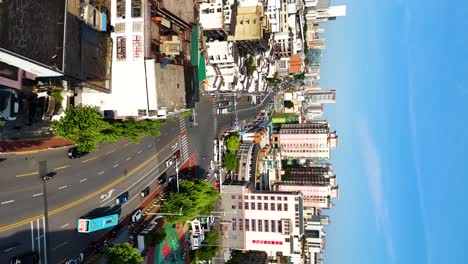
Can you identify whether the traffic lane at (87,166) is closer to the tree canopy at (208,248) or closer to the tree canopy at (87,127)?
the tree canopy at (87,127)

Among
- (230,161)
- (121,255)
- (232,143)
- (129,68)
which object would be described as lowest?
(121,255)

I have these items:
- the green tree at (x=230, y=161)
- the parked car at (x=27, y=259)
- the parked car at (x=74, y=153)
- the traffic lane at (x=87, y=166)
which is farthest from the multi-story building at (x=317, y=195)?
the parked car at (x=27, y=259)

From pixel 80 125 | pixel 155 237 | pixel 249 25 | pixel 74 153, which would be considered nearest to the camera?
pixel 80 125

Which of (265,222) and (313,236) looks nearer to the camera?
(265,222)

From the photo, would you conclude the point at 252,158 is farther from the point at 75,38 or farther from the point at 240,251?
the point at 75,38

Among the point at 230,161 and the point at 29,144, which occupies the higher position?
the point at 29,144

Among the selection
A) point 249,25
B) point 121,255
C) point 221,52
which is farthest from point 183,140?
point 249,25

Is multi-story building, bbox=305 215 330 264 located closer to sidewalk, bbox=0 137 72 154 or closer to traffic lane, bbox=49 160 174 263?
traffic lane, bbox=49 160 174 263

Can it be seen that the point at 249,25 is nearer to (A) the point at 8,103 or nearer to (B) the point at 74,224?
(B) the point at 74,224
